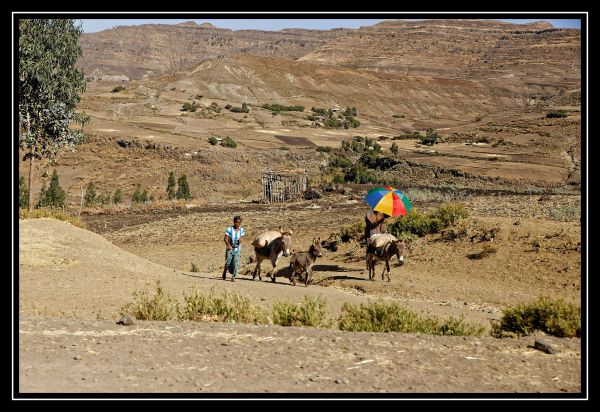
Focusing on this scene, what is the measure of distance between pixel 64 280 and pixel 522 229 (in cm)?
1457

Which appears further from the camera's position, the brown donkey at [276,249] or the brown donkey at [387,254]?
the brown donkey at [387,254]

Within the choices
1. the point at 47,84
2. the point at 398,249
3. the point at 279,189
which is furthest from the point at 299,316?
the point at 279,189

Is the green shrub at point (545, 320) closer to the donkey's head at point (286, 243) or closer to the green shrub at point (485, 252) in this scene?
the donkey's head at point (286, 243)

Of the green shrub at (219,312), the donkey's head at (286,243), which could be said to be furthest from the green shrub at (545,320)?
the donkey's head at (286,243)

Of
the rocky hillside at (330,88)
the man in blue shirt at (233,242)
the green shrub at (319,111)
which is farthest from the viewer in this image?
the rocky hillside at (330,88)

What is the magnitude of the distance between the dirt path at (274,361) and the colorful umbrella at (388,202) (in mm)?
10062

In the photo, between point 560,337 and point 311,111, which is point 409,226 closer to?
point 560,337

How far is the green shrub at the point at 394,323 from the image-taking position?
32.2ft

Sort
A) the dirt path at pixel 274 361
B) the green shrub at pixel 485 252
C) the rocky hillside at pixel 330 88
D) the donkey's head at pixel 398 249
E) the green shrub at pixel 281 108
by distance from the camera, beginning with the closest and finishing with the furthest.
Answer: the dirt path at pixel 274 361 → the donkey's head at pixel 398 249 → the green shrub at pixel 485 252 → the green shrub at pixel 281 108 → the rocky hillside at pixel 330 88

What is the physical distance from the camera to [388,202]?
19094mm

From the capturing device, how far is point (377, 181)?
177 ft

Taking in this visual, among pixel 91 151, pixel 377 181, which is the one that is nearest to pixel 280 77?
pixel 91 151

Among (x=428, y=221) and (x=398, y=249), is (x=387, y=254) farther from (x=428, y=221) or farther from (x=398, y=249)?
(x=428, y=221)

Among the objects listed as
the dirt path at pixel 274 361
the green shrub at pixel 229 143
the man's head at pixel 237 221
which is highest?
the green shrub at pixel 229 143
